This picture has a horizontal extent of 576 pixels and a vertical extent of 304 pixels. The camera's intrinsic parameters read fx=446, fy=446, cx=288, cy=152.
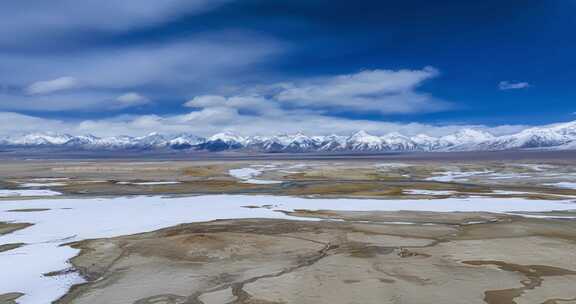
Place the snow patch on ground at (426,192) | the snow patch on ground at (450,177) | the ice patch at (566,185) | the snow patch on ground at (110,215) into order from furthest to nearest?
the snow patch on ground at (450,177), the ice patch at (566,185), the snow patch on ground at (426,192), the snow patch on ground at (110,215)

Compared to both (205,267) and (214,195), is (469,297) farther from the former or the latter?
(214,195)

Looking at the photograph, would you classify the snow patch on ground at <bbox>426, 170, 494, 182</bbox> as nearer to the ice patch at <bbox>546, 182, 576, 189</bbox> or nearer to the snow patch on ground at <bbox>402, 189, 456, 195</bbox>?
the ice patch at <bbox>546, 182, 576, 189</bbox>

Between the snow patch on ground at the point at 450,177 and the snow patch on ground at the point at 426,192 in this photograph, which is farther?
the snow patch on ground at the point at 450,177

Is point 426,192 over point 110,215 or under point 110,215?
under

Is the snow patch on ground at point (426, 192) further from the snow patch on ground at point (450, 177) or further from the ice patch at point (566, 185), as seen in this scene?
the snow patch on ground at point (450, 177)

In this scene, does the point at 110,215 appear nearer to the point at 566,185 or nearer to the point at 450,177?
the point at 566,185

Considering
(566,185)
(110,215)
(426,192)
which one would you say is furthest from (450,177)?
(110,215)

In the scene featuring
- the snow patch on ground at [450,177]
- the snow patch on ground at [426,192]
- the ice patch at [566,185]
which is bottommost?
the ice patch at [566,185]

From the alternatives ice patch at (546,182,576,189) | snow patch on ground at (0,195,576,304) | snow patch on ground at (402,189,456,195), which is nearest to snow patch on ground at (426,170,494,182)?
ice patch at (546,182,576,189)

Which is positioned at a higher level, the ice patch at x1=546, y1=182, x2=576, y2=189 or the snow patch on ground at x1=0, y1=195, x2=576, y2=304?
the snow patch on ground at x1=0, y1=195, x2=576, y2=304

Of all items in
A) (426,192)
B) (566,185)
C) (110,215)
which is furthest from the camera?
(566,185)

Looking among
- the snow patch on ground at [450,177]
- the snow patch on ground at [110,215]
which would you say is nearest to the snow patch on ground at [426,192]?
the snow patch on ground at [110,215]
